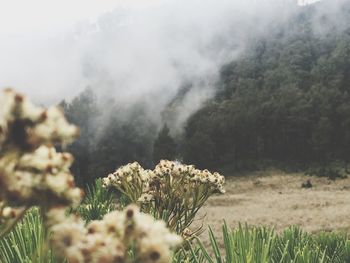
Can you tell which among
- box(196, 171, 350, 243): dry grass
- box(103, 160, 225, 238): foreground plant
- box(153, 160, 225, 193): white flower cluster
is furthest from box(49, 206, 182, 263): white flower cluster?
box(196, 171, 350, 243): dry grass

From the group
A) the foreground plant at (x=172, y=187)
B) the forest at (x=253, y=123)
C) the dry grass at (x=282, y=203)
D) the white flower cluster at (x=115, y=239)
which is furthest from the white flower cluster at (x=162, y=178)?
the forest at (x=253, y=123)

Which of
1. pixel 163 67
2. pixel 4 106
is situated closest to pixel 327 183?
pixel 4 106

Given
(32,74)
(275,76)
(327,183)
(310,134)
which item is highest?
(32,74)

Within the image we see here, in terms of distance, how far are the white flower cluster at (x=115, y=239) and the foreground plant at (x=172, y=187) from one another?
404cm

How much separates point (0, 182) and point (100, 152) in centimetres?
9039

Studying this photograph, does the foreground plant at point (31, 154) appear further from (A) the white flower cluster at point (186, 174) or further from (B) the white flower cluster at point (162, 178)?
(A) the white flower cluster at point (186, 174)

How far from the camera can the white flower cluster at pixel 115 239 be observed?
756 mm

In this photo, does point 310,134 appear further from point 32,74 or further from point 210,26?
point 32,74

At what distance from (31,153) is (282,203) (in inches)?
1988

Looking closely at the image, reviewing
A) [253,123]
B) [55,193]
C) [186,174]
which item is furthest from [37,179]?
[253,123]

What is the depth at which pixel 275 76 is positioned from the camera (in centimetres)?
10600

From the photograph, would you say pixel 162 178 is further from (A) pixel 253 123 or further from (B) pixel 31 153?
(A) pixel 253 123

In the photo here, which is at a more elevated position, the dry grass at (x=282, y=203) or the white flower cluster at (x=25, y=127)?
the white flower cluster at (x=25, y=127)

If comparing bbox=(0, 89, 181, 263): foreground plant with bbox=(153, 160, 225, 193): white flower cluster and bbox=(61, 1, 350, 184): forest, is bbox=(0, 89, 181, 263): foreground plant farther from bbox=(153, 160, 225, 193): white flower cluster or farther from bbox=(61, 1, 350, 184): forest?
bbox=(61, 1, 350, 184): forest
